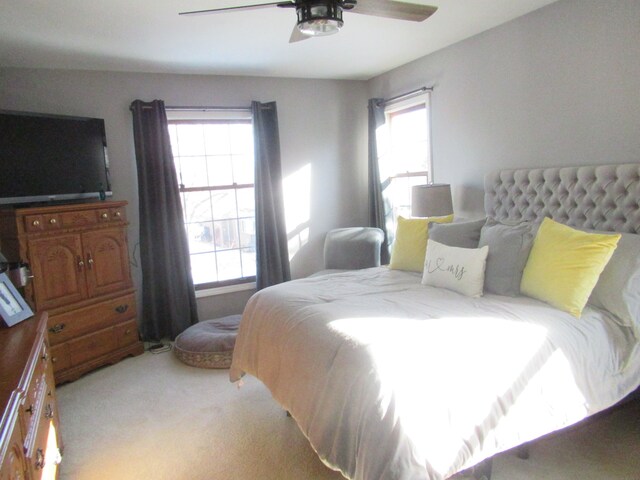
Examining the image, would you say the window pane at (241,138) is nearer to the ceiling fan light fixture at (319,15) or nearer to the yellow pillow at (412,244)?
the yellow pillow at (412,244)

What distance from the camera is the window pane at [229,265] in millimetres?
4660

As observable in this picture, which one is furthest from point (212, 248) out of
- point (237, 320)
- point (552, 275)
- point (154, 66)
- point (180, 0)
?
point (552, 275)

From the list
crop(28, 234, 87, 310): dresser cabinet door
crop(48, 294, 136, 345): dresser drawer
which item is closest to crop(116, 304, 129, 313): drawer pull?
crop(48, 294, 136, 345): dresser drawer

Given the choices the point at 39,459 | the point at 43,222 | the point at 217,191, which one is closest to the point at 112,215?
the point at 43,222

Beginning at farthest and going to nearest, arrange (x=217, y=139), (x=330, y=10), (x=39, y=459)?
(x=217, y=139), (x=330, y=10), (x=39, y=459)

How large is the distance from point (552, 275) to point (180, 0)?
2.52m

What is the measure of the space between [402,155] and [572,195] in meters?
2.04

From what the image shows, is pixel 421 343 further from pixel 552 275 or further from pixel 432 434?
pixel 552 275

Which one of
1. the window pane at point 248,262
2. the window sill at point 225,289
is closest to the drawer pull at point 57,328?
the window sill at point 225,289

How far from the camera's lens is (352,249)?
4258 millimetres

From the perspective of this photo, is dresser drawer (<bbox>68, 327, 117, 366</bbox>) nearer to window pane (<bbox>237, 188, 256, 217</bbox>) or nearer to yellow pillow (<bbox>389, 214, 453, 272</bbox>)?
window pane (<bbox>237, 188, 256, 217</bbox>)

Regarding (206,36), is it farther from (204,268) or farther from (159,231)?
(204,268)

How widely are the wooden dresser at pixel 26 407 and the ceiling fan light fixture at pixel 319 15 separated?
69.8 inches

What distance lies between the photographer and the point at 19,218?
3029 mm
